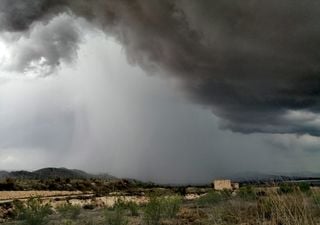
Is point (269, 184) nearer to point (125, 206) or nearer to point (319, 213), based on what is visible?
point (319, 213)

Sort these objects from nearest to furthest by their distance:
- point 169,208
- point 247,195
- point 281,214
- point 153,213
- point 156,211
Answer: point 281,214, point 153,213, point 156,211, point 169,208, point 247,195

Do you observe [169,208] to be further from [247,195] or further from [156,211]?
[247,195]

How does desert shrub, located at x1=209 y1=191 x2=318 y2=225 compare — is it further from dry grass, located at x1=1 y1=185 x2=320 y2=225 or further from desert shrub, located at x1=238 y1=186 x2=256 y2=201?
desert shrub, located at x1=238 y1=186 x2=256 y2=201

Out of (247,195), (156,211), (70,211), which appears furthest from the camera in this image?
(247,195)

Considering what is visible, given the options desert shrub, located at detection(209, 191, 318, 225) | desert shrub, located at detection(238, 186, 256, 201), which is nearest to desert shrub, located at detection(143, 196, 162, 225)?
desert shrub, located at detection(209, 191, 318, 225)

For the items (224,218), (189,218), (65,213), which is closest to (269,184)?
(224,218)

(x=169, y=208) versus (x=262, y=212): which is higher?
(x=169, y=208)

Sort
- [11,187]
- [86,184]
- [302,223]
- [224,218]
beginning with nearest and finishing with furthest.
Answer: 1. [302,223]
2. [224,218]
3. [11,187]
4. [86,184]

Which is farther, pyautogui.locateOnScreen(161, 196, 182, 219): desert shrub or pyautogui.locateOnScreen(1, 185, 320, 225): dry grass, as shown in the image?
pyautogui.locateOnScreen(161, 196, 182, 219): desert shrub

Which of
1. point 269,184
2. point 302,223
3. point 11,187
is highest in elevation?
point 11,187

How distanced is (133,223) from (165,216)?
1.69 meters

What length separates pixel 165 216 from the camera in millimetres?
19859

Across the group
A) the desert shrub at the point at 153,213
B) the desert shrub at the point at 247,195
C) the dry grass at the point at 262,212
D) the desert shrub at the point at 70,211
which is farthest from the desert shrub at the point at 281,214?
the desert shrub at the point at 70,211

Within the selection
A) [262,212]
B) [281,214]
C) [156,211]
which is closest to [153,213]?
[156,211]
